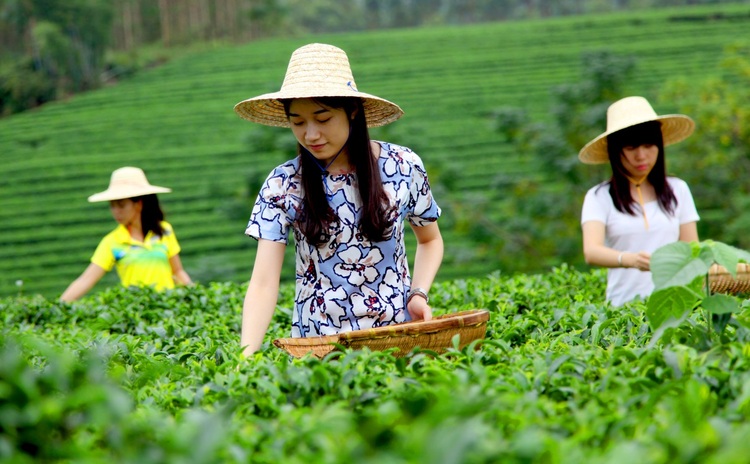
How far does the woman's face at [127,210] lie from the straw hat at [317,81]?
235cm

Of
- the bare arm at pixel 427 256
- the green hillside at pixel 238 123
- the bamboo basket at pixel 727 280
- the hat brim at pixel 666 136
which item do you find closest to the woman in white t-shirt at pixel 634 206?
the hat brim at pixel 666 136

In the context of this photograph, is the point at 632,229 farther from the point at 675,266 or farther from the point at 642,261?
the point at 675,266

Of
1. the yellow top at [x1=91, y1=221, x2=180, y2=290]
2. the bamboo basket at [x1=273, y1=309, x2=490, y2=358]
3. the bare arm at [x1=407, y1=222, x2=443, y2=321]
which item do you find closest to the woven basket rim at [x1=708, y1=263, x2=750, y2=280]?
the bare arm at [x1=407, y1=222, x2=443, y2=321]

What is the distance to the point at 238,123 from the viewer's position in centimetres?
2498

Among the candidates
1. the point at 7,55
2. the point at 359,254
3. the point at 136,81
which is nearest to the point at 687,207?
the point at 359,254

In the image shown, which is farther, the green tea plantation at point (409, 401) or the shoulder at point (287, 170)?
the shoulder at point (287, 170)

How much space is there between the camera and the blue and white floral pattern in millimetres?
2375

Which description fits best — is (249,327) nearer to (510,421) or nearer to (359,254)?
(359,254)

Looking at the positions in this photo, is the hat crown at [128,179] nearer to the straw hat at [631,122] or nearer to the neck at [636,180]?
the straw hat at [631,122]

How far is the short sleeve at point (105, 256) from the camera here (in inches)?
184

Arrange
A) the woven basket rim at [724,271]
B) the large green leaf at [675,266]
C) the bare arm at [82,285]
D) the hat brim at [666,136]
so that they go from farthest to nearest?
the bare arm at [82,285] → the hat brim at [666,136] → the woven basket rim at [724,271] → the large green leaf at [675,266]

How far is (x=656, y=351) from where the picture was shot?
174 cm

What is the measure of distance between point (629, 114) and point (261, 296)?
1.99 m

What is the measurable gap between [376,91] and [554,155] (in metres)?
14.9
